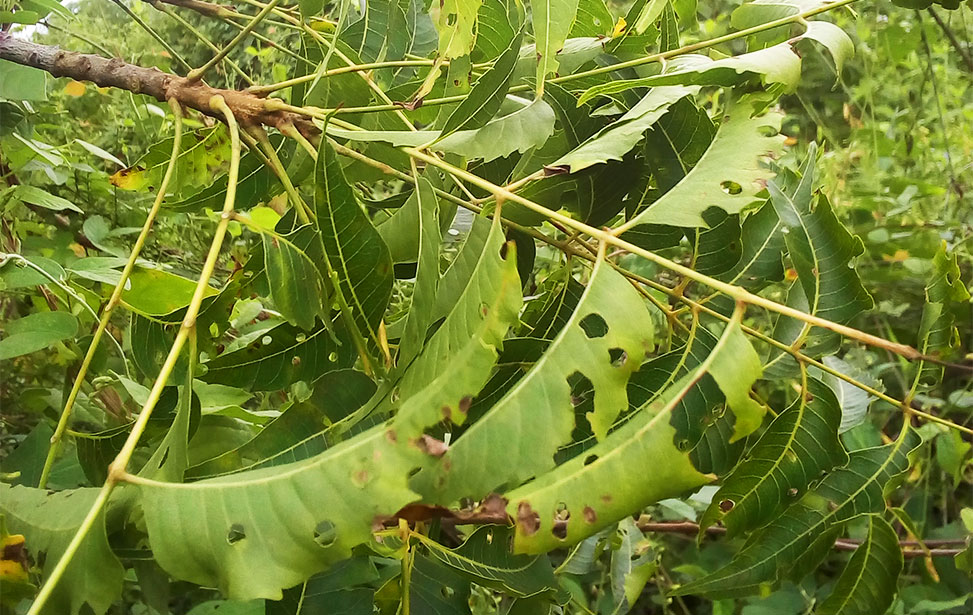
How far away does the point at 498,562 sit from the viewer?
36 centimetres

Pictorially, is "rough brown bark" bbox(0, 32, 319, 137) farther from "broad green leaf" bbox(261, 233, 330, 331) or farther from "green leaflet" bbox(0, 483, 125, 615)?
"green leaflet" bbox(0, 483, 125, 615)

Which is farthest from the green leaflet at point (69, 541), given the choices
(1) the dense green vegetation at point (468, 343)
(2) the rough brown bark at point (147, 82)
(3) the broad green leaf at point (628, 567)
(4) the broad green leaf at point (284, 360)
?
(3) the broad green leaf at point (628, 567)

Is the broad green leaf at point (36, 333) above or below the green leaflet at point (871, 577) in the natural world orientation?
above

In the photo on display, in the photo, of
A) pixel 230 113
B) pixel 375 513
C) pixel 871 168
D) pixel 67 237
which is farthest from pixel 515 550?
pixel 871 168

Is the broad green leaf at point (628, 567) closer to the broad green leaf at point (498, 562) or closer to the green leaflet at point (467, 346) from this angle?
the broad green leaf at point (498, 562)

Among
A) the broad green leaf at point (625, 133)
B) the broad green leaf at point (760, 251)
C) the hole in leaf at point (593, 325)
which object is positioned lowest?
the hole in leaf at point (593, 325)

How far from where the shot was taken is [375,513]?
9.1 inches

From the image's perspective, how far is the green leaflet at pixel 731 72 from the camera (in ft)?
0.99

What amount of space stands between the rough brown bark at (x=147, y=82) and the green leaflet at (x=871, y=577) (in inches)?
15.0

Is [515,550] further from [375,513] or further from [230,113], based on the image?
[230,113]

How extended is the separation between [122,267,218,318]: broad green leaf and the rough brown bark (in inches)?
5.1

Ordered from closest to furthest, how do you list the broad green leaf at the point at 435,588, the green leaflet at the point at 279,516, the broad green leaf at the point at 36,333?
1. the green leaflet at the point at 279,516
2. the broad green leaf at the point at 435,588
3. the broad green leaf at the point at 36,333

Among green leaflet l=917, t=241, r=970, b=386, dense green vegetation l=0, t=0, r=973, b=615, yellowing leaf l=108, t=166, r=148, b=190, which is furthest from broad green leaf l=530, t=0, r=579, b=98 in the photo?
yellowing leaf l=108, t=166, r=148, b=190

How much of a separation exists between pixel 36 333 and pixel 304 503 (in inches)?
12.5
